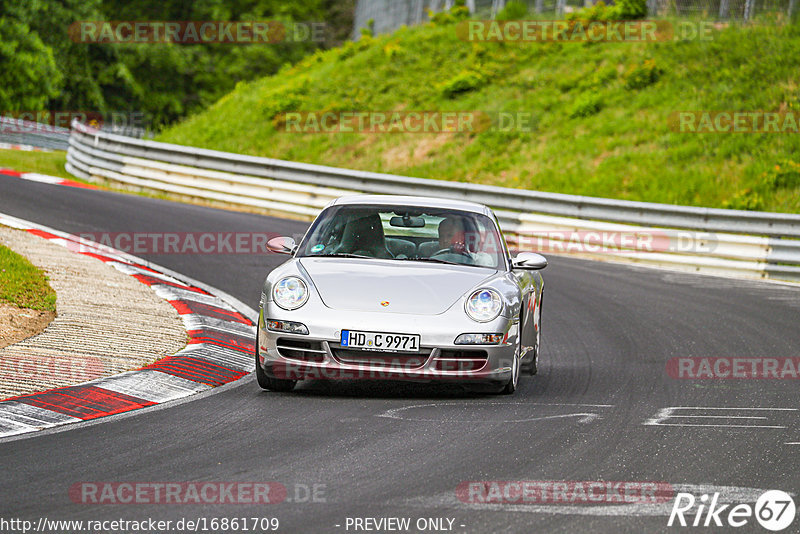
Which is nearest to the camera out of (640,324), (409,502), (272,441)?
(409,502)

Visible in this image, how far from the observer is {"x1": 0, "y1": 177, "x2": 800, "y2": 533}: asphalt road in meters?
4.84

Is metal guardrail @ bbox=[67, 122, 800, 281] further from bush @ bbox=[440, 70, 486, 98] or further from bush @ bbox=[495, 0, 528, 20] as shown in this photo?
bush @ bbox=[495, 0, 528, 20]

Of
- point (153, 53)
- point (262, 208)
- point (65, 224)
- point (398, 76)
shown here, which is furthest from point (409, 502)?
point (153, 53)

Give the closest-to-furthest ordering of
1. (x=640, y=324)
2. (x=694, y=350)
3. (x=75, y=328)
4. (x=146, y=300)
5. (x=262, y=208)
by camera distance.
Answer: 1. (x=75, y=328)
2. (x=694, y=350)
3. (x=146, y=300)
4. (x=640, y=324)
5. (x=262, y=208)

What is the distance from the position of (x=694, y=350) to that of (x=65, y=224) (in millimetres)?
9240

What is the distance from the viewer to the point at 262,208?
71.3ft

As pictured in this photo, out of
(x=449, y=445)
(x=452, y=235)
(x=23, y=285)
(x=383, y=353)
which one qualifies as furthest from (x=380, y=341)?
(x=23, y=285)

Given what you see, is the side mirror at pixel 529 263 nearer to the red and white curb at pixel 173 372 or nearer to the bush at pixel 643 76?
the red and white curb at pixel 173 372

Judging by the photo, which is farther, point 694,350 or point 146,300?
point 146,300

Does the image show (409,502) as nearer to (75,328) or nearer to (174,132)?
(75,328)

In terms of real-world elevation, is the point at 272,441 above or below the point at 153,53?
below

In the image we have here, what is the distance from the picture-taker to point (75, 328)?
9273 millimetres

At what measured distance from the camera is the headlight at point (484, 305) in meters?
7.54

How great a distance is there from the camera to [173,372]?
8.08 m
